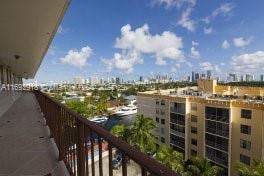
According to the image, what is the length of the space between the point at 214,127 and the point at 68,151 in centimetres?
1929

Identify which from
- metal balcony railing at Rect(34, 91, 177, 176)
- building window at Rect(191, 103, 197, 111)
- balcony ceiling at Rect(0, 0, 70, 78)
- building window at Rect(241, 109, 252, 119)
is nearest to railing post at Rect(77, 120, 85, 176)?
metal balcony railing at Rect(34, 91, 177, 176)

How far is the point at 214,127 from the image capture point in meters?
20.8

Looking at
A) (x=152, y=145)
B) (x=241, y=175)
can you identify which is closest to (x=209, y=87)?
(x=152, y=145)

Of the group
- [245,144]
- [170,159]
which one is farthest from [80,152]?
[245,144]

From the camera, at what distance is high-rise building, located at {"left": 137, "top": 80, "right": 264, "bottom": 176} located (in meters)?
18.2

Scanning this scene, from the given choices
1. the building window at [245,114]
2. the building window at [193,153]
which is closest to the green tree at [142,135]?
the building window at [193,153]

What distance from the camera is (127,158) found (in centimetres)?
118

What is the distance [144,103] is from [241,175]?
17226mm

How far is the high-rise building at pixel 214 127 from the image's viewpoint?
18.2 m

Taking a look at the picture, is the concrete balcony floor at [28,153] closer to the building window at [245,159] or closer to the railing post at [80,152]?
the railing post at [80,152]

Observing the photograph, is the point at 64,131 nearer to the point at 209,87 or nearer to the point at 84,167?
the point at 84,167

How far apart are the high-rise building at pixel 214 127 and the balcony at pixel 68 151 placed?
16244mm

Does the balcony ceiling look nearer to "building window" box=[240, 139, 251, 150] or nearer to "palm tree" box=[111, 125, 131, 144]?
"building window" box=[240, 139, 251, 150]

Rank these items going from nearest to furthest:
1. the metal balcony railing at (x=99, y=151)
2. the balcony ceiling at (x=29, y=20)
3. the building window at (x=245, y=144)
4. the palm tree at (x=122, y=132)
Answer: the metal balcony railing at (x=99, y=151)
the balcony ceiling at (x=29, y=20)
the building window at (x=245, y=144)
the palm tree at (x=122, y=132)
